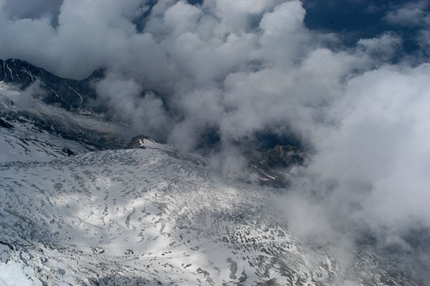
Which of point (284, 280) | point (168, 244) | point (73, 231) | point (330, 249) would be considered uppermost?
point (330, 249)

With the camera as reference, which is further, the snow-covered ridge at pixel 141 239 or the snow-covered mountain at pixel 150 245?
the snow-covered ridge at pixel 141 239

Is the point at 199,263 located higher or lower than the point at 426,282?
lower

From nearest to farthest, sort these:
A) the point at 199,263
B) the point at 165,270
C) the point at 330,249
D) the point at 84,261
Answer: the point at 84,261 < the point at 165,270 < the point at 199,263 < the point at 330,249

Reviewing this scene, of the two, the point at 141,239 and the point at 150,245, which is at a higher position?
the point at 150,245

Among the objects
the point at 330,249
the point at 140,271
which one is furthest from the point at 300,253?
the point at 140,271

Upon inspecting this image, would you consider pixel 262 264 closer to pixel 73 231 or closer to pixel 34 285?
pixel 73 231

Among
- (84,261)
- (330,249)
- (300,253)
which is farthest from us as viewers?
(330,249)

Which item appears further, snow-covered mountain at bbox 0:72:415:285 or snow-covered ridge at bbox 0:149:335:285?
snow-covered ridge at bbox 0:149:335:285

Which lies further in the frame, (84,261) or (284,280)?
(284,280)

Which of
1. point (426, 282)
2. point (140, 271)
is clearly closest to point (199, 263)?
point (140, 271)

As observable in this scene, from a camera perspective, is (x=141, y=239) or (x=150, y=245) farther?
(x=141, y=239)
